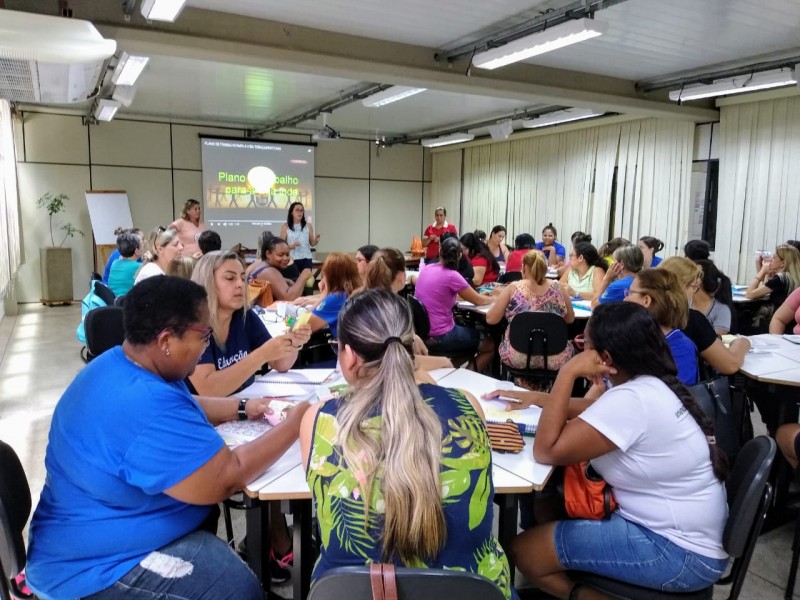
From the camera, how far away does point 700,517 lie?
1722mm

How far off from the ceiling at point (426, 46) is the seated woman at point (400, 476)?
13.8 ft

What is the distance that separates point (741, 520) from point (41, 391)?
214 inches

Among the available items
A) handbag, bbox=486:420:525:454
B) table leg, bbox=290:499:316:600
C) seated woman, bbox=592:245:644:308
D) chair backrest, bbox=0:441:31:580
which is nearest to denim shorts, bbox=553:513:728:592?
handbag, bbox=486:420:525:454

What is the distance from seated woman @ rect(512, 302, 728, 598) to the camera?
1.71 meters

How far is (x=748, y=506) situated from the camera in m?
1.65

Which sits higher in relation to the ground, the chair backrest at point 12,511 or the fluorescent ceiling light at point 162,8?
the fluorescent ceiling light at point 162,8

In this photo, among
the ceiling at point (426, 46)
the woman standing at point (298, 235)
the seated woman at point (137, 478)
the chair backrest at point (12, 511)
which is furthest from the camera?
the woman standing at point (298, 235)

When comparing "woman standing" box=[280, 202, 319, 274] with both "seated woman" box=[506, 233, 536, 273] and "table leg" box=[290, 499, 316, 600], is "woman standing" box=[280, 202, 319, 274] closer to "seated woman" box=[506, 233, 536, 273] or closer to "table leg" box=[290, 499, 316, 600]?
"seated woman" box=[506, 233, 536, 273]

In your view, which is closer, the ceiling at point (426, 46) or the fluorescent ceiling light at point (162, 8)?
the fluorescent ceiling light at point (162, 8)

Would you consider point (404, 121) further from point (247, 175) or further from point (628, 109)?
point (628, 109)

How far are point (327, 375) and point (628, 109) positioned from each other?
247 inches

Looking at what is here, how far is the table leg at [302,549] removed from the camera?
190 centimetres

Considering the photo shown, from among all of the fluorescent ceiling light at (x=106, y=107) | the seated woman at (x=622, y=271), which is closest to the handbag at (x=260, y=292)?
the seated woman at (x=622, y=271)

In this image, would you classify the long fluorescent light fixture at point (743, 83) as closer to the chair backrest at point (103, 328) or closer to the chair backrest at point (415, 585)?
the chair backrest at point (103, 328)
